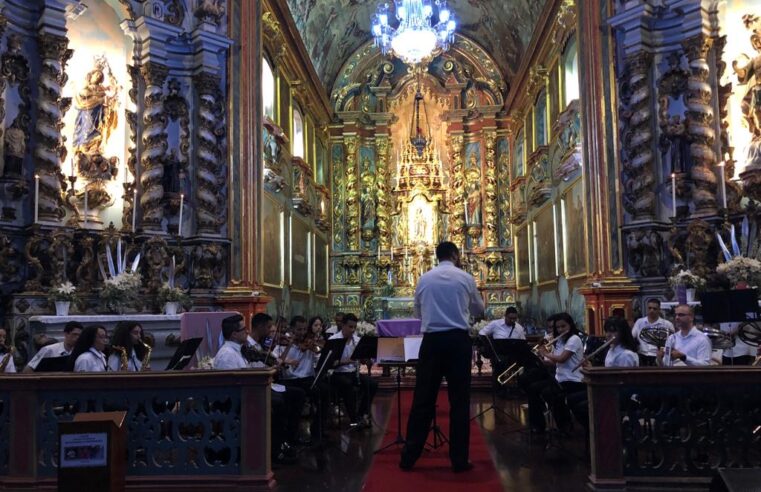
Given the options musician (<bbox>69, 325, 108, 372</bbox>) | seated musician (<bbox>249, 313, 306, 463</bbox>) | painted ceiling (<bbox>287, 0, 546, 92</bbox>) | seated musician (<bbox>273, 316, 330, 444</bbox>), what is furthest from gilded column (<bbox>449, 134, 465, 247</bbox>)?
musician (<bbox>69, 325, 108, 372</bbox>)

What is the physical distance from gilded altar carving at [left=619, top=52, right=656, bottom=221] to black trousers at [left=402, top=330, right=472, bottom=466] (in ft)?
26.3

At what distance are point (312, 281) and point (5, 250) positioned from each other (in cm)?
1301

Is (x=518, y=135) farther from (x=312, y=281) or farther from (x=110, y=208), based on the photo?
(x=110, y=208)

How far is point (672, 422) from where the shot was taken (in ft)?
18.3

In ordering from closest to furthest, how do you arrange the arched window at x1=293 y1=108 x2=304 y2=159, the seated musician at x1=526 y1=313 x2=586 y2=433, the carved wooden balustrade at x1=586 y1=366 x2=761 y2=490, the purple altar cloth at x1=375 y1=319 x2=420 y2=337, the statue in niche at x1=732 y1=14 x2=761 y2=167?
the carved wooden balustrade at x1=586 y1=366 x2=761 y2=490 < the seated musician at x1=526 y1=313 x2=586 y2=433 < the statue in niche at x1=732 y1=14 x2=761 y2=167 < the purple altar cloth at x1=375 y1=319 x2=420 y2=337 < the arched window at x1=293 y1=108 x2=304 y2=159

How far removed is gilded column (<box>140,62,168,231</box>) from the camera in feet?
41.8

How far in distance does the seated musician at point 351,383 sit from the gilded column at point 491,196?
53.2 feet

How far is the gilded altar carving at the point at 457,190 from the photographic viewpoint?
84.6 ft

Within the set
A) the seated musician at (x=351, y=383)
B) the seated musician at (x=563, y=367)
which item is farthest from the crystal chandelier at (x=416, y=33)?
the seated musician at (x=563, y=367)

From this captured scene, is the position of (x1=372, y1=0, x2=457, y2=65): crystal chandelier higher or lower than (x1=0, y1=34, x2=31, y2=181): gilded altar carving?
higher

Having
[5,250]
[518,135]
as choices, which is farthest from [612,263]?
[518,135]

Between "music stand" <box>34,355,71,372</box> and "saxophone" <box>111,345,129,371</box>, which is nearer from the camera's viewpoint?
"music stand" <box>34,355,71,372</box>

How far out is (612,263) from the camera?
1323cm

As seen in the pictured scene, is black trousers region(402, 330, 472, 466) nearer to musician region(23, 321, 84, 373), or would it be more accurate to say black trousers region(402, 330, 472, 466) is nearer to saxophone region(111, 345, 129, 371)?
saxophone region(111, 345, 129, 371)
